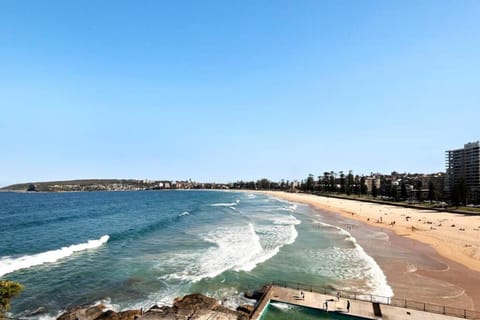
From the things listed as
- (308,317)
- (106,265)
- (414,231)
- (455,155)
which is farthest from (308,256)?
(455,155)

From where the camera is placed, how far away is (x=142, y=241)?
134 feet

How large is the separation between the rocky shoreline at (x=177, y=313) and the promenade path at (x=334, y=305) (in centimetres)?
128

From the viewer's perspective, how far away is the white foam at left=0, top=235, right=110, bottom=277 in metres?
28.4

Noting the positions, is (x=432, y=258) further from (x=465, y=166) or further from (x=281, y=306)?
(x=465, y=166)

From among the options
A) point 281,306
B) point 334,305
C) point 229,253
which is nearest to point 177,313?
point 281,306

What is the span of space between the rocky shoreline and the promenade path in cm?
128

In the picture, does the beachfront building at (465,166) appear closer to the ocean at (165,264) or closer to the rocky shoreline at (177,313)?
the ocean at (165,264)

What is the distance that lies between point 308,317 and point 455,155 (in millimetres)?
164938

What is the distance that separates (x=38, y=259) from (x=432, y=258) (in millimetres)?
38792

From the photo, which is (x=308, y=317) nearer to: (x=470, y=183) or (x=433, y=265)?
(x=433, y=265)

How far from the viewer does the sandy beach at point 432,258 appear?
72.7 feet

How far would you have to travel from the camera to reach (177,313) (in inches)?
655

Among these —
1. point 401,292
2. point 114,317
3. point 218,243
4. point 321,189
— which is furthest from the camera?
point 321,189

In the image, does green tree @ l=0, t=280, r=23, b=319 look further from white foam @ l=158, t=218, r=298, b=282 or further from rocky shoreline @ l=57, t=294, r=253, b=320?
white foam @ l=158, t=218, r=298, b=282
